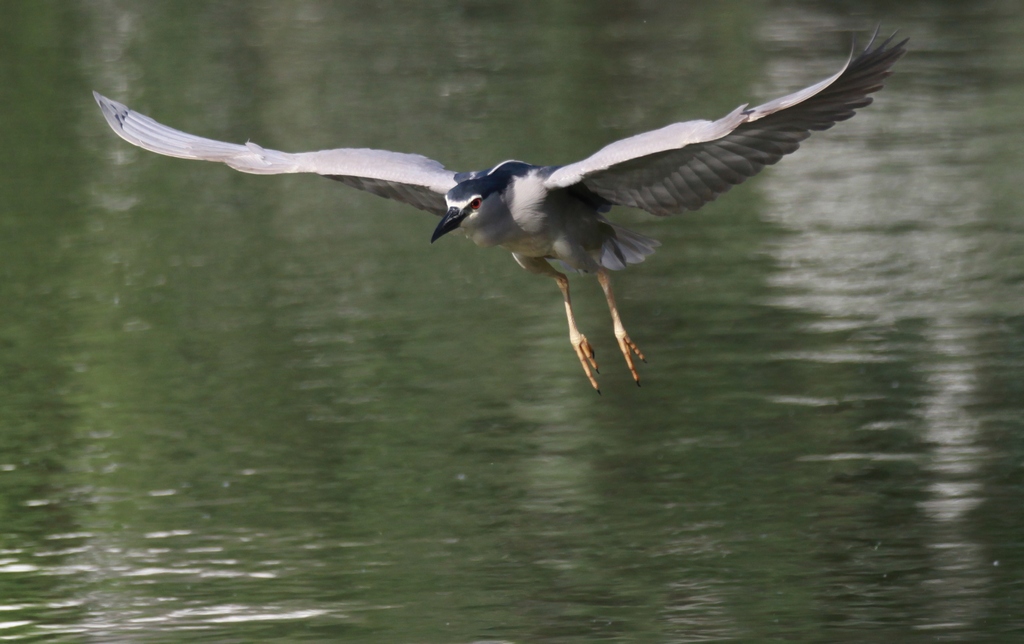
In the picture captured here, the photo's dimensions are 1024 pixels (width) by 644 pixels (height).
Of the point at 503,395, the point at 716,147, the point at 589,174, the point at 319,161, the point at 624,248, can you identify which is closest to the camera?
the point at 716,147

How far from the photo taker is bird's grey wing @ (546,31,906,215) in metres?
7.80

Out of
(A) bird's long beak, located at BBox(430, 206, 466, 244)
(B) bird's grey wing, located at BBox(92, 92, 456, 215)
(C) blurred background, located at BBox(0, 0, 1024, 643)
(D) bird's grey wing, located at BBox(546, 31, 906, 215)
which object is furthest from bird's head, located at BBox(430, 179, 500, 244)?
(C) blurred background, located at BBox(0, 0, 1024, 643)

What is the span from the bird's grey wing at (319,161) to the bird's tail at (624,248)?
970 millimetres

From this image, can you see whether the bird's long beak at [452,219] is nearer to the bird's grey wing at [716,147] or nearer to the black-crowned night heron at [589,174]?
the black-crowned night heron at [589,174]

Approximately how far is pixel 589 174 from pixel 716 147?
2.12 ft

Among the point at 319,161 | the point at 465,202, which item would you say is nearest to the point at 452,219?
the point at 465,202

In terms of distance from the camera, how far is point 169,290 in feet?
55.5

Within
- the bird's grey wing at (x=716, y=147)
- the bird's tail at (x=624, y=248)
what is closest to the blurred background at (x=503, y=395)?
the bird's tail at (x=624, y=248)

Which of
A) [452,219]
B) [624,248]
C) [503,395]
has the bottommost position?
[503,395]

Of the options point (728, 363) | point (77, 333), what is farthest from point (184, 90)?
point (728, 363)

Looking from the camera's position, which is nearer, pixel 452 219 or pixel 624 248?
pixel 452 219

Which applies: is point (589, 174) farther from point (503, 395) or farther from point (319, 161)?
point (503, 395)

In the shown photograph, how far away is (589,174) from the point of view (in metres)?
8.72

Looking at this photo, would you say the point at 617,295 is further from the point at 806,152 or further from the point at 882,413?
the point at 806,152
